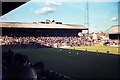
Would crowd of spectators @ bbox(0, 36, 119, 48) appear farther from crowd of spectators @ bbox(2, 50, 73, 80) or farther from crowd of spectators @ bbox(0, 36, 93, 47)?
crowd of spectators @ bbox(2, 50, 73, 80)

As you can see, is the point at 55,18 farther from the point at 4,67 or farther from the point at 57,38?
the point at 4,67

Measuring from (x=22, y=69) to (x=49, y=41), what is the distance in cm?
95

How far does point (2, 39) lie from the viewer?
655 centimetres

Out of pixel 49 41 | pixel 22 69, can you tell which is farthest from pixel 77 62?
pixel 22 69

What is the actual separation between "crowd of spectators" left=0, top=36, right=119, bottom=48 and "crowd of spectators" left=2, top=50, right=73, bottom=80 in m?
0.32

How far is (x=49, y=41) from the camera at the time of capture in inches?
261

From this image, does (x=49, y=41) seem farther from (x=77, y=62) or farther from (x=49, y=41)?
(x=77, y=62)

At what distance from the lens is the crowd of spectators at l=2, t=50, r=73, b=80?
643cm

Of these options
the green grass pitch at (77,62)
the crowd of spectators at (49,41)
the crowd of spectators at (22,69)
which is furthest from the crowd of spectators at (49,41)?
the crowd of spectators at (22,69)

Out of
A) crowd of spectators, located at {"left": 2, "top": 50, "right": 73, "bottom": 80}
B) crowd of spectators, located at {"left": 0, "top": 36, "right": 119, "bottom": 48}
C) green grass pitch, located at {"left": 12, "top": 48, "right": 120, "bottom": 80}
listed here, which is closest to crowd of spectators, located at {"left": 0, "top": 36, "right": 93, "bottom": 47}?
crowd of spectators, located at {"left": 0, "top": 36, "right": 119, "bottom": 48}

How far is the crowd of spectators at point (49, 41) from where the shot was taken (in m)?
6.53

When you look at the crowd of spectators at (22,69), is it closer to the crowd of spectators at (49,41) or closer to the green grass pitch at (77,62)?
the green grass pitch at (77,62)

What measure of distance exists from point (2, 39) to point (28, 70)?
38.9 inches

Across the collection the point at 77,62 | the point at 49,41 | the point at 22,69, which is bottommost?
the point at 22,69
